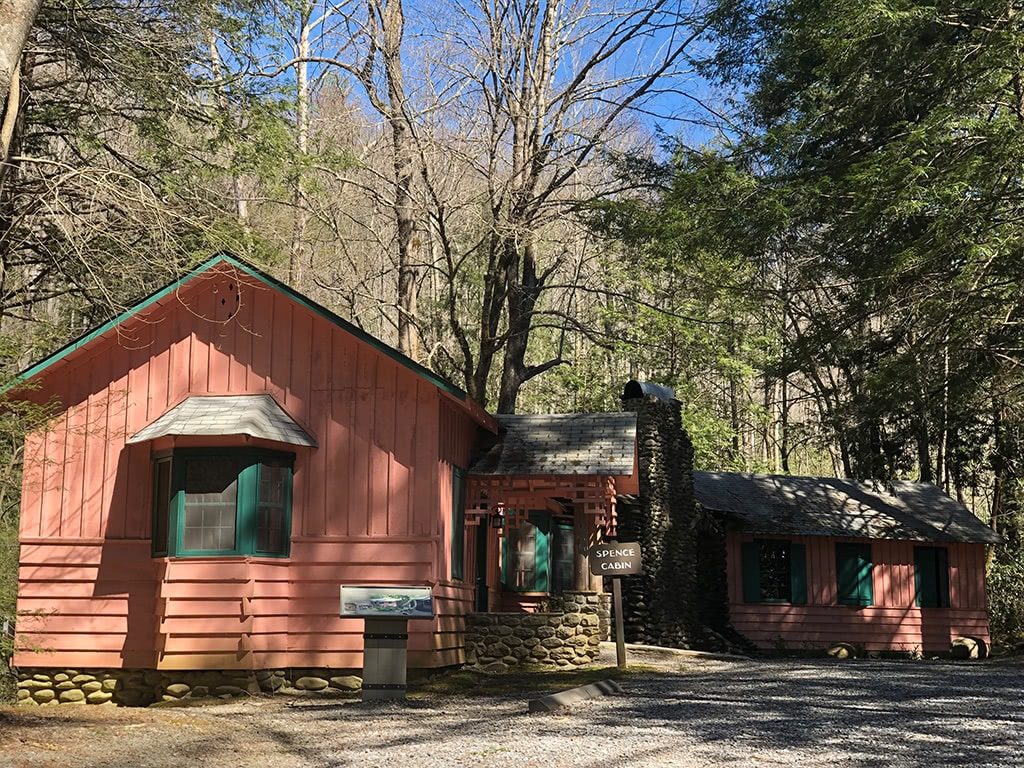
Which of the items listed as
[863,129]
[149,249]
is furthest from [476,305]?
[149,249]

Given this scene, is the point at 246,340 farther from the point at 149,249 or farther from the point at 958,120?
the point at 958,120

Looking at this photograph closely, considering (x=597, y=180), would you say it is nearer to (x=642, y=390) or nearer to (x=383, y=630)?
(x=642, y=390)

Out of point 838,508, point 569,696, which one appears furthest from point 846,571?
point 569,696

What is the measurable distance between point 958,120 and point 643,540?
11.0 m

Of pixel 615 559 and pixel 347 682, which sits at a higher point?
pixel 615 559

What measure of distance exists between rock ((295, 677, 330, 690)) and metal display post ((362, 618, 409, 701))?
2265 mm

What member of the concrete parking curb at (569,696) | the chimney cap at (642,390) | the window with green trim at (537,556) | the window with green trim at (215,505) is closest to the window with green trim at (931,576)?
the chimney cap at (642,390)

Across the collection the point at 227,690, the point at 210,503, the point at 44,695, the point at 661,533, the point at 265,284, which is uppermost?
the point at 265,284

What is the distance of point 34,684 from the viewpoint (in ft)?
50.1

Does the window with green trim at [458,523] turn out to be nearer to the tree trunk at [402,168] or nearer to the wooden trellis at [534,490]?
the wooden trellis at [534,490]

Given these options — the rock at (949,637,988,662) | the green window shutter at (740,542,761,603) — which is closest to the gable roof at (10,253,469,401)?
the green window shutter at (740,542,761,603)

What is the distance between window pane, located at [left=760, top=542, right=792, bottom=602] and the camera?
1054 inches

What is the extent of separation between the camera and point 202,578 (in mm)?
14703

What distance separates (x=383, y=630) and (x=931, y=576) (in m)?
18.5
